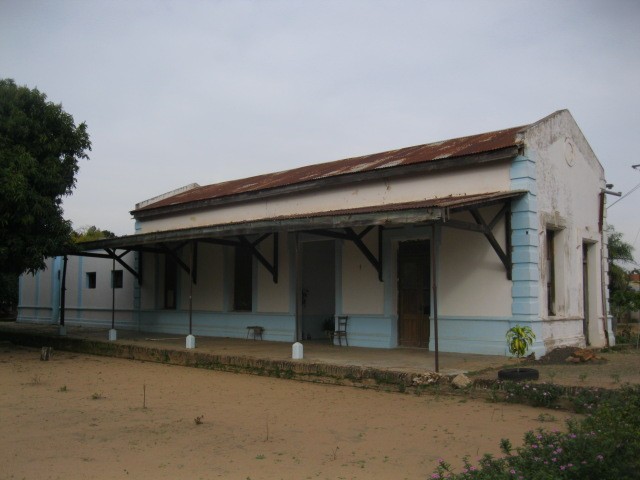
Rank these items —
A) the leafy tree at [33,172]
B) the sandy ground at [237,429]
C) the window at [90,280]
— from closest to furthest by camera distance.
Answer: the sandy ground at [237,429], the leafy tree at [33,172], the window at [90,280]

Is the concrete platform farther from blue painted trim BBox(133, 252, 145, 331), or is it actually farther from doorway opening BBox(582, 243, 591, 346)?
doorway opening BBox(582, 243, 591, 346)

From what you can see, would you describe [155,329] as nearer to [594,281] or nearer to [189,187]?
[189,187]

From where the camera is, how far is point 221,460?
5242 mm

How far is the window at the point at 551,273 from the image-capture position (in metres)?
11.6

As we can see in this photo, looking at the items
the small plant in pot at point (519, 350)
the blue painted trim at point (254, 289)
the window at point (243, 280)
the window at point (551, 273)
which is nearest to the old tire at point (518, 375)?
the small plant in pot at point (519, 350)

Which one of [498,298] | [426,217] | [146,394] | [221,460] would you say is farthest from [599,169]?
[221,460]

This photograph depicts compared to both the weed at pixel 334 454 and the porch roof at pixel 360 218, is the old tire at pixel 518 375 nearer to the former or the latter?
the porch roof at pixel 360 218

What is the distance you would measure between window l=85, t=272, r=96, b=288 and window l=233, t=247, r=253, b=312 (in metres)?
7.07

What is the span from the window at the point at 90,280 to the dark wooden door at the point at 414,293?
1236 centimetres

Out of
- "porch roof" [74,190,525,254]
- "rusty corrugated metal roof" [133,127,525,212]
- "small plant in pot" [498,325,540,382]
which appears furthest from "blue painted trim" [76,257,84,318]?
"small plant in pot" [498,325,540,382]

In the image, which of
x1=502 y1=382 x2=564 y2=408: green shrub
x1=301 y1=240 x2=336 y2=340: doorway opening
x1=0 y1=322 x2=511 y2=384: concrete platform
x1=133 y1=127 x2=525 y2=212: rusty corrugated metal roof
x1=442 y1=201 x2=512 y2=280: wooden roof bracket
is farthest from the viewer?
x1=301 y1=240 x2=336 y2=340: doorway opening

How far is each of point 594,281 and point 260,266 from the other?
7729mm

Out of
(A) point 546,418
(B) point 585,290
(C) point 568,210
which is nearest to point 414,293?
(C) point 568,210

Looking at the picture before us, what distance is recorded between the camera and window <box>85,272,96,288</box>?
2064 cm
